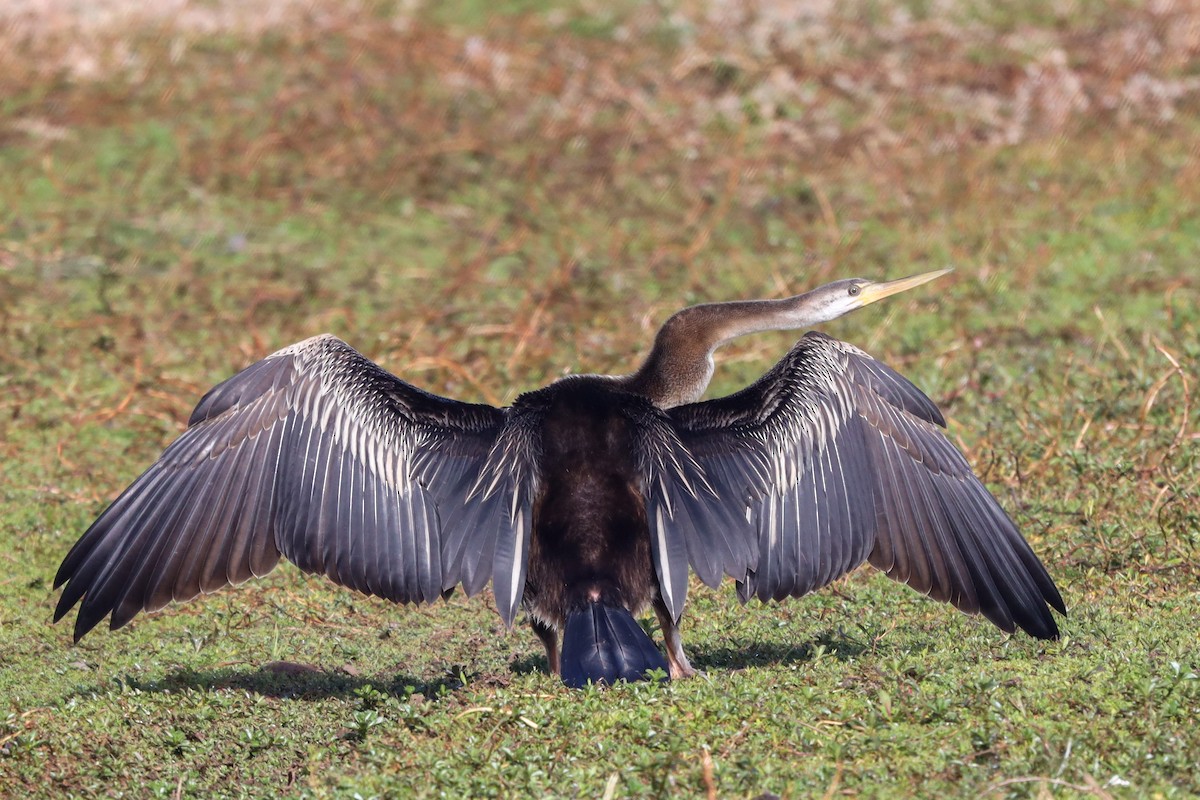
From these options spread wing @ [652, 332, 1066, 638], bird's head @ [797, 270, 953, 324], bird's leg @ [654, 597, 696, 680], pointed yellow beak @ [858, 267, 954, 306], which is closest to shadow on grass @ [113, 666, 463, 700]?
bird's leg @ [654, 597, 696, 680]

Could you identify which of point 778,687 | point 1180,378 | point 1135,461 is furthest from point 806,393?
point 1180,378

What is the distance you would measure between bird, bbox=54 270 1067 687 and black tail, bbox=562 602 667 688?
0.46ft

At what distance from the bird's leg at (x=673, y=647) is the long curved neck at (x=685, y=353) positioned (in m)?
0.91

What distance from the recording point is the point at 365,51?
11594mm

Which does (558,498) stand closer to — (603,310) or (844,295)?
(844,295)

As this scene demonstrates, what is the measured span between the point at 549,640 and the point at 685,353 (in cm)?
123

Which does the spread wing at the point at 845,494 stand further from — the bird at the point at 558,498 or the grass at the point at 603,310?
the grass at the point at 603,310

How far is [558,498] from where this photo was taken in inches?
195

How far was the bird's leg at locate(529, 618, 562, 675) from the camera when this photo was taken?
5020 mm

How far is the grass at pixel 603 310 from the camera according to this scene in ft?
13.7

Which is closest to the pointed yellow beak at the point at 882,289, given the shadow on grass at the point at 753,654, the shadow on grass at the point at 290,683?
the shadow on grass at the point at 753,654

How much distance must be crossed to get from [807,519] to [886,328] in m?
3.56

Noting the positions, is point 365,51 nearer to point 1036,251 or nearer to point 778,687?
point 1036,251

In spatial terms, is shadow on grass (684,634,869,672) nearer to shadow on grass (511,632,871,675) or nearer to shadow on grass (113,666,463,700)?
shadow on grass (511,632,871,675)
